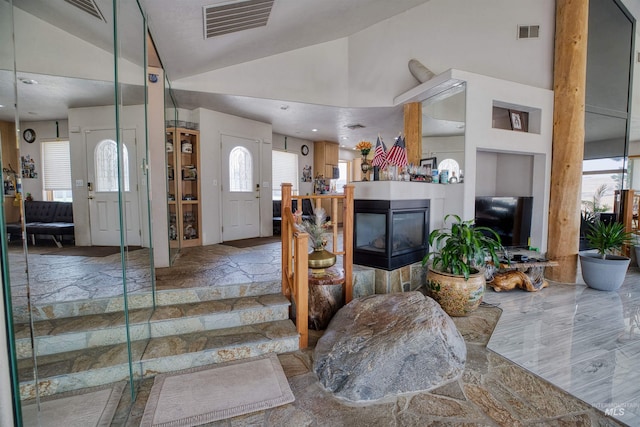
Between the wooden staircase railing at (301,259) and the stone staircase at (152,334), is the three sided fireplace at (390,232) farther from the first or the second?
the stone staircase at (152,334)

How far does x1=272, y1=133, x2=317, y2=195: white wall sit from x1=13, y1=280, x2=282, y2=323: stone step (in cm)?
469

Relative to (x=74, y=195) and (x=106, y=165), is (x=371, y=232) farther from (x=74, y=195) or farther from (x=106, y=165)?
(x=74, y=195)

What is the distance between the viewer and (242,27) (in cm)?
314

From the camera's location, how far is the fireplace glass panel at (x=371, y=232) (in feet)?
11.0

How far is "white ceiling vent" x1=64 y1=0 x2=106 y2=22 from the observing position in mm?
1457

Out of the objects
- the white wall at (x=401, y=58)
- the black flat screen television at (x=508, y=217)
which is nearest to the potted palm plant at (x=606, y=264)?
the black flat screen television at (x=508, y=217)

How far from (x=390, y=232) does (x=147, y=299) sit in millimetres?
2511

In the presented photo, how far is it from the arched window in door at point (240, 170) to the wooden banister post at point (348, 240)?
307 centimetres

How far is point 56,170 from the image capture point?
1.21 metres

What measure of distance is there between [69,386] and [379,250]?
2.81 metres

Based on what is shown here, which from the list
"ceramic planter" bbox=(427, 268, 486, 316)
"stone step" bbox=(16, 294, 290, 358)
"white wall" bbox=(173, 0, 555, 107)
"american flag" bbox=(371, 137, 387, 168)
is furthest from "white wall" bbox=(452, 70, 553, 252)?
"stone step" bbox=(16, 294, 290, 358)

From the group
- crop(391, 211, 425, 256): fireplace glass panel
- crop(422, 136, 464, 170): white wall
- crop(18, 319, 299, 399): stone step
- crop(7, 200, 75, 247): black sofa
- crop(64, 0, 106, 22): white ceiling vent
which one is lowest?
crop(18, 319, 299, 399): stone step

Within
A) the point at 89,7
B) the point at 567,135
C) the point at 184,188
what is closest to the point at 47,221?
the point at 89,7

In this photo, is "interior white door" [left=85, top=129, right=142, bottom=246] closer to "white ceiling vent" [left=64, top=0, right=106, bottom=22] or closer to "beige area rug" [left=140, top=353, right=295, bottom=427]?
"white ceiling vent" [left=64, top=0, right=106, bottom=22]
